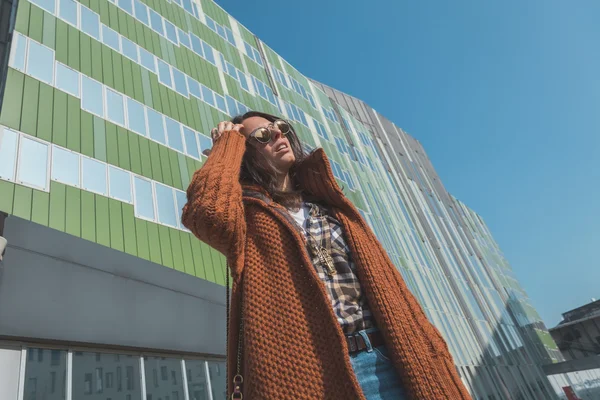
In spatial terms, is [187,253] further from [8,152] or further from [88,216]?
[8,152]

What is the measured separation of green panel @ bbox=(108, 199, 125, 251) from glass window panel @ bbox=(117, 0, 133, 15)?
27.2ft

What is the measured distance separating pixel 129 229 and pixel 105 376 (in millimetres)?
3011

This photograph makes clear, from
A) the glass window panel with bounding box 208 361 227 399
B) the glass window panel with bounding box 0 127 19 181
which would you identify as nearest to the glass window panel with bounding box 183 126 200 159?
the glass window panel with bounding box 0 127 19 181

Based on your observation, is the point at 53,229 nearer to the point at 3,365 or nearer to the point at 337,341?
the point at 3,365

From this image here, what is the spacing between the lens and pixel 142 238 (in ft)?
28.3

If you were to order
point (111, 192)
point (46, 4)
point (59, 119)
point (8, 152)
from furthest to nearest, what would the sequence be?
1. point (46, 4)
2. point (59, 119)
3. point (111, 192)
4. point (8, 152)

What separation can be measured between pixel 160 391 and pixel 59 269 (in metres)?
2.67

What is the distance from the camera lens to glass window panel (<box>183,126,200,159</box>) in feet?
39.5

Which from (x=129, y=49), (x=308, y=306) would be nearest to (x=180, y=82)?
(x=129, y=49)

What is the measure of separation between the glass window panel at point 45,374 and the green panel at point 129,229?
8.14 feet

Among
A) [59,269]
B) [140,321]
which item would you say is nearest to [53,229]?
[59,269]

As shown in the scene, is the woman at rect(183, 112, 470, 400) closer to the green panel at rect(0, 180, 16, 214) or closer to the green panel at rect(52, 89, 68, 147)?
the green panel at rect(0, 180, 16, 214)

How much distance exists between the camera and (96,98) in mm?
10133

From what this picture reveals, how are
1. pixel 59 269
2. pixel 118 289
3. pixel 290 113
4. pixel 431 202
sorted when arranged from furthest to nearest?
pixel 431 202 < pixel 290 113 < pixel 118 289 < pixel 59 269
